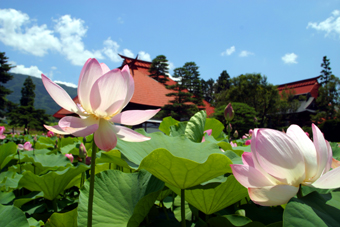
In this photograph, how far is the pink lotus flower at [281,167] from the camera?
30 cm

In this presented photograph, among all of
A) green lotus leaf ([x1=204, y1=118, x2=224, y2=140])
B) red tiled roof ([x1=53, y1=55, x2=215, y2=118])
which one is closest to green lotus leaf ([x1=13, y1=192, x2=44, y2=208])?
green lotus leaf ([x1=204, y1=118, x2=224, y2=140])

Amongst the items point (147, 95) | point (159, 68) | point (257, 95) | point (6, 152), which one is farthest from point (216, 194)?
point (159, 68)

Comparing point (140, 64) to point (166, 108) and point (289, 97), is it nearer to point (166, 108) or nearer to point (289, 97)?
point (166, 108)

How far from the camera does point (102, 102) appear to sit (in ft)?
1.15

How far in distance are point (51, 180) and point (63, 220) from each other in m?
0.25

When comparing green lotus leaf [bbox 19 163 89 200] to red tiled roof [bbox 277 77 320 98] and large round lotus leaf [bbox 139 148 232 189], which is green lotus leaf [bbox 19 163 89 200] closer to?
large round lotus leaf [bbox 139 148 232 189]

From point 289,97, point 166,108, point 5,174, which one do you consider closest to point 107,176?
point 5,174

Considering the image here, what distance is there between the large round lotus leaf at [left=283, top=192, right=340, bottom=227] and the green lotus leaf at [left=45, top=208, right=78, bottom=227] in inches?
17.9

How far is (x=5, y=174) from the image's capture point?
106cm

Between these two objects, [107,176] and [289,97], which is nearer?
[107,176]

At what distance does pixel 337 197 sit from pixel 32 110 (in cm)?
2404

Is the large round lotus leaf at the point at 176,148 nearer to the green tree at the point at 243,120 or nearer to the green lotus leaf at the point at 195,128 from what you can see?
the green lotus leaf at the point at 195,128

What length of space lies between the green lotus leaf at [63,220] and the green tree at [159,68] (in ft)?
64.8

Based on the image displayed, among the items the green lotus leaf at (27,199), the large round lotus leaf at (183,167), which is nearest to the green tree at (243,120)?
the green lotus leaf at (27,199)
